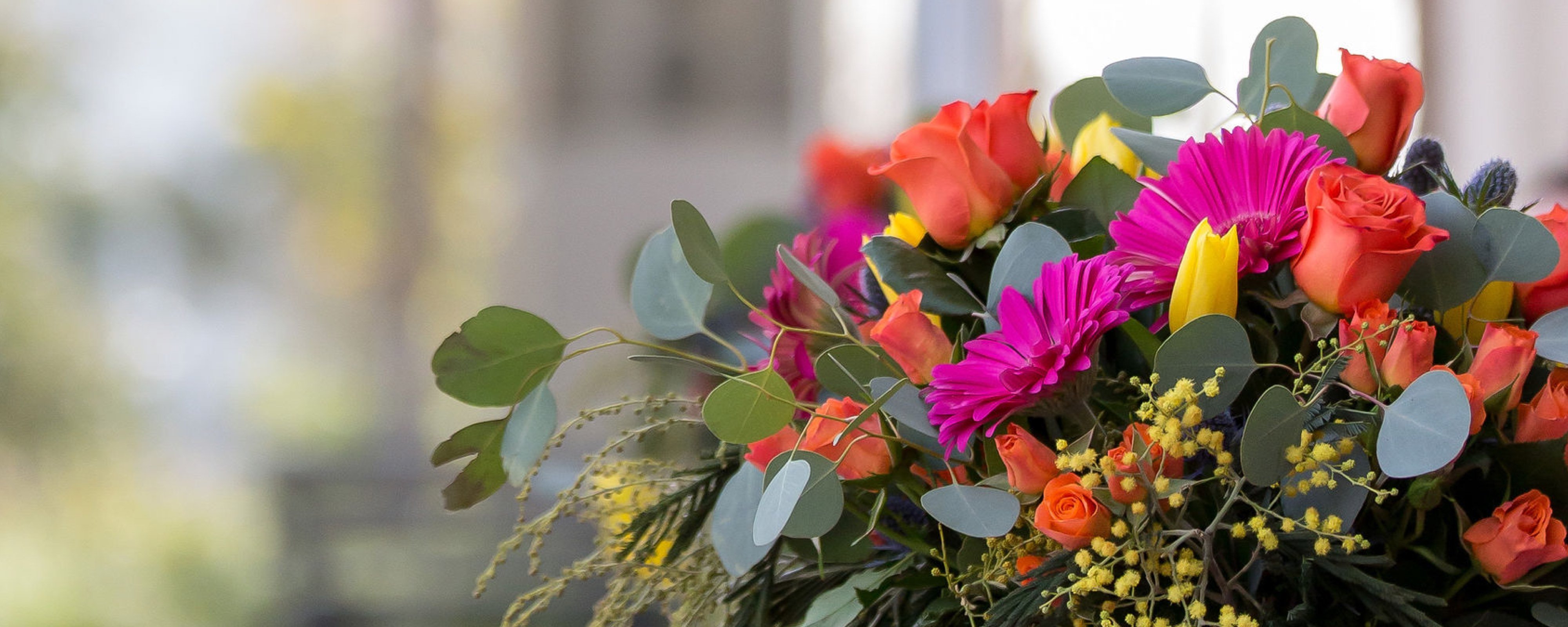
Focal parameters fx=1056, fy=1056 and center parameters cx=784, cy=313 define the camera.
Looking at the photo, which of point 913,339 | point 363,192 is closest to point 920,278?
point 913,339

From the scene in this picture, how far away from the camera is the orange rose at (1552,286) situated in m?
0.31

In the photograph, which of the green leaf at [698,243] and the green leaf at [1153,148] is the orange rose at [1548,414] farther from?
the green leaf at [698,243]

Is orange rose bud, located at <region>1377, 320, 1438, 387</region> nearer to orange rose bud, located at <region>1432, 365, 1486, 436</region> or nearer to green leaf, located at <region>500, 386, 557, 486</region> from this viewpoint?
orange rose bud, located at <region>1432, 365, 1486, 436</region>

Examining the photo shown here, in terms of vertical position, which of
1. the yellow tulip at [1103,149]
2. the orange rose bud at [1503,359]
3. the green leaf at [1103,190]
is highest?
the yellow tulip at [1103,149]

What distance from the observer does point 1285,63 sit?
1.22 ft

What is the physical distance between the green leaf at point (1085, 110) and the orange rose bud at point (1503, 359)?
0.16 metres

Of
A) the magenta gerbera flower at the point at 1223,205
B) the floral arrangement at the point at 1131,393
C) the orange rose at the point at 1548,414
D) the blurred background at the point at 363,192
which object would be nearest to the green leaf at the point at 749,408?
the floral arrangement at the point at 1131,393

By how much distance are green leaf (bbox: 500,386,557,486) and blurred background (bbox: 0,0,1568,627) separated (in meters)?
1.29

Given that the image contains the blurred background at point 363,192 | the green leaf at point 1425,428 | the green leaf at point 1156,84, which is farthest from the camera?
the blurred background at point 363,192

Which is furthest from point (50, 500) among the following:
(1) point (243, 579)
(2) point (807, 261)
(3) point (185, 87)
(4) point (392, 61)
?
(2) point (807, 261)

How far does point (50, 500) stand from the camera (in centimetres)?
181

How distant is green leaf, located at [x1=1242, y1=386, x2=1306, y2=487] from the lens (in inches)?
10.4

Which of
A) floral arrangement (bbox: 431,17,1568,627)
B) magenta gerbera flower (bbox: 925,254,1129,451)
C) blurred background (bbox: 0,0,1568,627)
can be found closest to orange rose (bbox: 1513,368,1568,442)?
floral arrangement (bbox: 431,17,1568,627)

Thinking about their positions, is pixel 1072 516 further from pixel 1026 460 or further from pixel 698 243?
pixel 698 243
